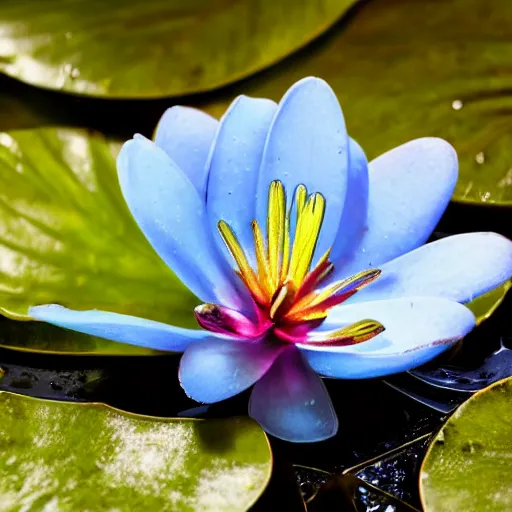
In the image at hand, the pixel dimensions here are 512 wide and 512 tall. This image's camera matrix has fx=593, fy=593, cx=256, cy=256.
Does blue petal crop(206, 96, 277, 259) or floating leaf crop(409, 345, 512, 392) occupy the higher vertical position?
blue petal crop(206, 96, 277, 259)

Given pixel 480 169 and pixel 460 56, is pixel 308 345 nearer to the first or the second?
pixel 480 169

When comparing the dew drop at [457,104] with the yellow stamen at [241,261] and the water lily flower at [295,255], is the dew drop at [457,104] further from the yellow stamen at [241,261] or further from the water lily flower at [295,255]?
the yellow stamen at [241,261]

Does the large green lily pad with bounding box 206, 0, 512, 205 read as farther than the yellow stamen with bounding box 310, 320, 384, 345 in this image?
Yes

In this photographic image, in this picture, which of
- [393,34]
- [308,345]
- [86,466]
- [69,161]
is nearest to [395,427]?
[308,345]

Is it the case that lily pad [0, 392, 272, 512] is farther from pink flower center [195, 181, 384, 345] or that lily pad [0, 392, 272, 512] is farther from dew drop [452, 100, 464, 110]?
dew drop [452, 100, 464, 110]

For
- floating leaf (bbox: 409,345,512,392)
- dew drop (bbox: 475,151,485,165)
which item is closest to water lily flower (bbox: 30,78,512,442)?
floating leaf (bbox: 409,345,512,392)

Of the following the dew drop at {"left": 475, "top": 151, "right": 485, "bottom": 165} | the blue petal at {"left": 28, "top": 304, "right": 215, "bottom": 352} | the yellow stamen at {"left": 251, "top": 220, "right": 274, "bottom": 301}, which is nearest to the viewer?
A: the blue petal at {"left": 28, "top": 304, "right": 215, "bottom": 352}
